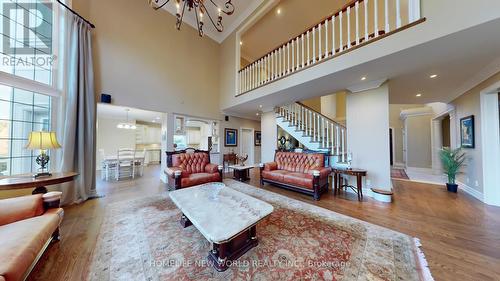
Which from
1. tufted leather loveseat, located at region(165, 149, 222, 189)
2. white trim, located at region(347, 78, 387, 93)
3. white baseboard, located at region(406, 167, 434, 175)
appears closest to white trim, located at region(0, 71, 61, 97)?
tufted leather loveseat, located at region(165, 149, 222, 189)

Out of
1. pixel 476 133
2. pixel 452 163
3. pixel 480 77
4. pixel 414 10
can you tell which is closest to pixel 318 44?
pixel 414 10

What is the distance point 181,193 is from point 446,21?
4.25 m

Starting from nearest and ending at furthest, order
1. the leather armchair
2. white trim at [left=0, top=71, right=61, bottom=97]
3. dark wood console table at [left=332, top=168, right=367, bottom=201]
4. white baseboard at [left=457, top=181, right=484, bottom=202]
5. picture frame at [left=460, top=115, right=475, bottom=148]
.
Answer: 1. the leather armchair
2. white trim at [left=0, top=71, right=61, bottom=97]
3. white baseboard at [left=457, top=181, right=484, bottom=202]
4. dark wood console table at [left=332, top=168, right=367, bottom=201]
5. picture frame at [left=460, top=115, right=475, bottom=148]

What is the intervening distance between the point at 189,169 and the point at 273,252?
9.84 feet

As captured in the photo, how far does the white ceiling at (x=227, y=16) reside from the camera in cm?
491

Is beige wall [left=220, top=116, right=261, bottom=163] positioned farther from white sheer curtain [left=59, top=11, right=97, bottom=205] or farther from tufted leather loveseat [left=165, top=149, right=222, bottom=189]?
white sheer curtain [left=59, top=11, right=97, bottom=205]

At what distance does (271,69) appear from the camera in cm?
468

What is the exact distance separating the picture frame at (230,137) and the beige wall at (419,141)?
779cm

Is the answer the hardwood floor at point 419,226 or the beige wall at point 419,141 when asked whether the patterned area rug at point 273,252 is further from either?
the beige wall at point 419,141

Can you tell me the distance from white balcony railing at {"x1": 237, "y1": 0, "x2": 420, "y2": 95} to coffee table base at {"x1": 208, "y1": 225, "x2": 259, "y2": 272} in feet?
11.2

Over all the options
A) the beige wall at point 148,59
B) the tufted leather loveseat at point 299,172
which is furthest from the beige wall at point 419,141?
the beige wall at point 148,59

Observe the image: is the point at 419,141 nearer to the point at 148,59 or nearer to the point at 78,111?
the point at 148,59

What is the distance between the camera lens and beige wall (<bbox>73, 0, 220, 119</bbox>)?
12.5 feet

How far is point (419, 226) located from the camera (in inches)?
89.8
